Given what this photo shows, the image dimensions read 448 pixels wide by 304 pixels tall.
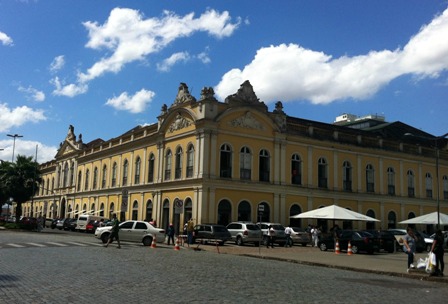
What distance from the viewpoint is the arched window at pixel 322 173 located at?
45062 mm

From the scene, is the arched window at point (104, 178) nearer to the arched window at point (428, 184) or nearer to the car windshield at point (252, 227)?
the car windshield at point (252, 227)

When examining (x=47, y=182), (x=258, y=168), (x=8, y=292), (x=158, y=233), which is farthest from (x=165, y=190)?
(x=47, y=182)

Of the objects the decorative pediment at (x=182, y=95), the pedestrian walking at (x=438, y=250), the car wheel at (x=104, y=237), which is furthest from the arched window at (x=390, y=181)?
the pedestrian walking at (x=438, y=250)

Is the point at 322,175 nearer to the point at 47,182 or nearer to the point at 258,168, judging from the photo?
the point at 258,168

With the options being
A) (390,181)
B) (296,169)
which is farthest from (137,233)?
(390,181)

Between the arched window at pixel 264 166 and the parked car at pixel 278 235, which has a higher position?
the arched window at pixel 264 166

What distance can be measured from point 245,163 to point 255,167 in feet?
3.26

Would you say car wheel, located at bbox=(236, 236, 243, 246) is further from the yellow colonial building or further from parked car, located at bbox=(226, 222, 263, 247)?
the yellow colonial building

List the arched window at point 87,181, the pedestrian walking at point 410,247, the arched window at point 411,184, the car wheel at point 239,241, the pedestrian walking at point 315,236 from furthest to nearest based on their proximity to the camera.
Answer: the arched window at point 87,181
the arched window at point 411,184
the pedestrian walking at point 315,236
the car wheel at point 239,241
the pedestrian walking at point 410,247

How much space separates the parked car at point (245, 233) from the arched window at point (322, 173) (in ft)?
43.6

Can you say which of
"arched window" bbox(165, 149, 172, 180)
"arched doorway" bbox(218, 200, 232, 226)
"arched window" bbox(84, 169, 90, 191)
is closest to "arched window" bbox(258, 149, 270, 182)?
"arched doorway" bbox(218, 200, 232, 226)

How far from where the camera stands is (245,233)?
108 feet

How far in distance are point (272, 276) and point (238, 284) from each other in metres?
2.62

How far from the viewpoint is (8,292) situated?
10125 mm
